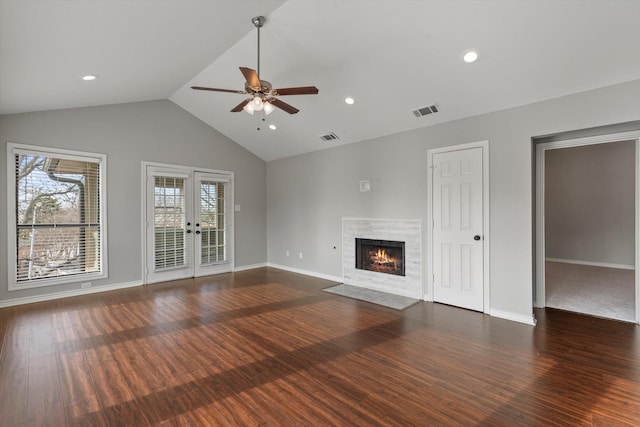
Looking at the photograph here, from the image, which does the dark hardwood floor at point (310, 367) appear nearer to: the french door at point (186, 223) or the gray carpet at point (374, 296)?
the gray carpet at point (374, 296)

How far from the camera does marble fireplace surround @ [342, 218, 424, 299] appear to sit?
4784 millimetres

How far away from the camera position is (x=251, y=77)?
2.80 meters

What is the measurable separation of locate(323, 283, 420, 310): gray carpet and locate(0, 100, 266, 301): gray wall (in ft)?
9.59

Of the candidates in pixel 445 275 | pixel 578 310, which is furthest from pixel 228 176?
pixel 578 310

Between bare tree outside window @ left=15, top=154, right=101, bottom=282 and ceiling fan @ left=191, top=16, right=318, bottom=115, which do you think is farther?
bare tree outside window @ left=15, top=154, right=101, bottom=282

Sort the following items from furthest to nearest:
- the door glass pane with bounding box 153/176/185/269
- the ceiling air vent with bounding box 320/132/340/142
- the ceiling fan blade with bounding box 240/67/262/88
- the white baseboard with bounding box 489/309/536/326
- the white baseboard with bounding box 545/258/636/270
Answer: the white baseboard with bounding box 545/258/636/270, the door glass pane with bounding box 153/176/185/269, the ceiling air vent with bounding box 320/132/340/142, the white baseboard with bounding box 489/309/536/326, the ceiling fan blade with bounding box 240/67/262/88

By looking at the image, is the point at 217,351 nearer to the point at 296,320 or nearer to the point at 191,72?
the point at 296,320

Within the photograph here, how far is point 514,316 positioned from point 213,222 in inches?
229

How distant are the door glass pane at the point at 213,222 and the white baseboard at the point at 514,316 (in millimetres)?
5440

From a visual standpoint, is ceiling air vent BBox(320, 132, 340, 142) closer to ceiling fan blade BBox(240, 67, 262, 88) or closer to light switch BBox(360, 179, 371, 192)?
light switch BBox(360, 179, 371, 192)

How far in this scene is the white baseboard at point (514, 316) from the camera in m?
3.67

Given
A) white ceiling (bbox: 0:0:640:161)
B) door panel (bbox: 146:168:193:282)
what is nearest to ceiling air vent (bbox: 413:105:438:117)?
white ceiling (bbox: 0:0:640:161)

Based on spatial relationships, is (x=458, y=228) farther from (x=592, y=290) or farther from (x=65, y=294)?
(x=65, y=294)

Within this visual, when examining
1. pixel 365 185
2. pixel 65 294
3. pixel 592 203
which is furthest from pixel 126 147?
Result: pixel 592 203
